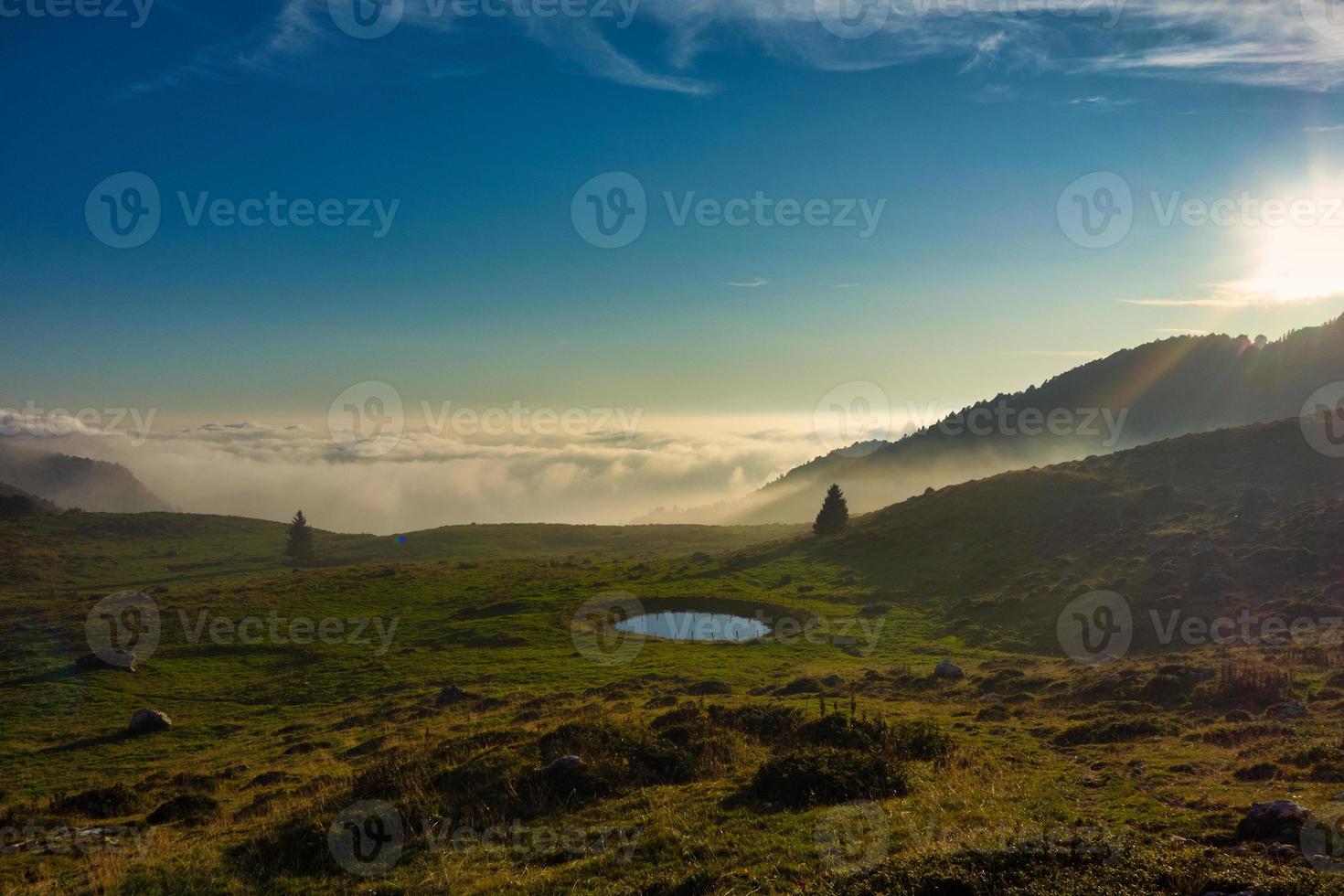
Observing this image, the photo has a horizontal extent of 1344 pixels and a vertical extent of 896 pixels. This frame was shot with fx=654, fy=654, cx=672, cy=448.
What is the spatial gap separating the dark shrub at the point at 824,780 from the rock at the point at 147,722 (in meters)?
36.6

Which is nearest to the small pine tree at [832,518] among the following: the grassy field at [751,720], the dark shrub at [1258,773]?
the grassy field at [751,720]

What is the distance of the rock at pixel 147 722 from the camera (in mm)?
35656

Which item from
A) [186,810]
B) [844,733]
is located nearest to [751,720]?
[844,733]

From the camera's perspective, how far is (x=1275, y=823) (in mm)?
12148

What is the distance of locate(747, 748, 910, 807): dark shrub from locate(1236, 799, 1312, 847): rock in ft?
22.0

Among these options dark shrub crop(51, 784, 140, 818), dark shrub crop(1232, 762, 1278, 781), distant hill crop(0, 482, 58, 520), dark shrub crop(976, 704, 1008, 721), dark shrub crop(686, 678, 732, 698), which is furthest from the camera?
distant hill crop(0, 482, 58, 520)

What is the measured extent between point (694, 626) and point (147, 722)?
130 ft

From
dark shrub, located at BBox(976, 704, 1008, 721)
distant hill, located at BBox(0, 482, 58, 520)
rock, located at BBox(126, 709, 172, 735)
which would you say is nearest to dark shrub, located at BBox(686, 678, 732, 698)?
dark shrub, located at BBox(976, 704, 1008, 721)

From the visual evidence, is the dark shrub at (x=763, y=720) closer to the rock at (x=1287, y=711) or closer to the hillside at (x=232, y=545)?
the rock at (x=1287, y=711)

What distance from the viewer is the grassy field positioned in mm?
13266

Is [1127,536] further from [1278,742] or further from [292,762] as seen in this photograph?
[292,762]

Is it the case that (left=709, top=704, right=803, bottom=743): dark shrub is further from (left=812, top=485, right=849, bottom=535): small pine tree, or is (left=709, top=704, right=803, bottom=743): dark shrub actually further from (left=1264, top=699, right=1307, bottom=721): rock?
(left=812, top=485, right=849, bottom=535): small pine tree

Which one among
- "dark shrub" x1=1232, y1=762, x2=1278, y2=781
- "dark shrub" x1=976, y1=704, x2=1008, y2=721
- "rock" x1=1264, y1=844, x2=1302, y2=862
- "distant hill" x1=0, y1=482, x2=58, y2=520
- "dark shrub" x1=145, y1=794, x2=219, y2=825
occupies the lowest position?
"dark shrub" x1=145, y1=794, x2=219, y2=825

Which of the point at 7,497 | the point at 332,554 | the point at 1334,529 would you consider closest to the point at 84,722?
the point at 1334,529
